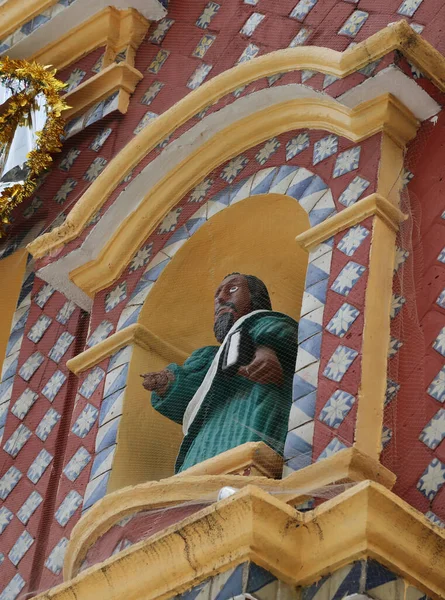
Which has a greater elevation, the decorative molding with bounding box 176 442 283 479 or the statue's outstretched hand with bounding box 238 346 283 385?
the statue's outstretched hand with bounding box 238 346 283 385

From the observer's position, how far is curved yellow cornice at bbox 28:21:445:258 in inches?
303

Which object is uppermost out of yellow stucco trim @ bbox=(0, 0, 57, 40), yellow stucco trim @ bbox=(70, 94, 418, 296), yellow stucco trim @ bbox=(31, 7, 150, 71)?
yellow stucco trim @ bbox=(0, 0, 57, 40)

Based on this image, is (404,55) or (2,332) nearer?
(404,55)

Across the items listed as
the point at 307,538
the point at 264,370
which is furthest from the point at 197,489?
the point at 264,370

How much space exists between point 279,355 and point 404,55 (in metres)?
1.44

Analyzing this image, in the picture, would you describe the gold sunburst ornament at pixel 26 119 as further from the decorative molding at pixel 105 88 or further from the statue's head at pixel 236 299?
the statue's head at pixel 236 299

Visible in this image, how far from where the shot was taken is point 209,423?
24.9ft

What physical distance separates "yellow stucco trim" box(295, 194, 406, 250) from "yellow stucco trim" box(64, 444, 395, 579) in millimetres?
1125

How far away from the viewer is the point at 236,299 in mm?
7973

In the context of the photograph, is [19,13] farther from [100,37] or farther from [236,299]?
[236,299]

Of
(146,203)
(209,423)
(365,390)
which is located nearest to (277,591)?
(365,390)

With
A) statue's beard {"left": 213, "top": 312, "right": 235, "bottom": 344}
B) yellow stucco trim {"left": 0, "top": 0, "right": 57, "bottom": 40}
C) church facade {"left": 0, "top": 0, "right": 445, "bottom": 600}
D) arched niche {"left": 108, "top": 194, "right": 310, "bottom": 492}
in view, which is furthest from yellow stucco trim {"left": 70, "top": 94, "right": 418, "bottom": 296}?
yellow stucco trim {"left": 0, "top": 0, "right": 57, "bottom": 40}

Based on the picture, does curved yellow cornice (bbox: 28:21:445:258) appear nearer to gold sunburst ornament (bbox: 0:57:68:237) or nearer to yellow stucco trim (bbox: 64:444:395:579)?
gold sunburst ornament (bbox: 0:57:68:237)

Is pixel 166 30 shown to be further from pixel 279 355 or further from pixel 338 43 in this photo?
pixel 279 355
